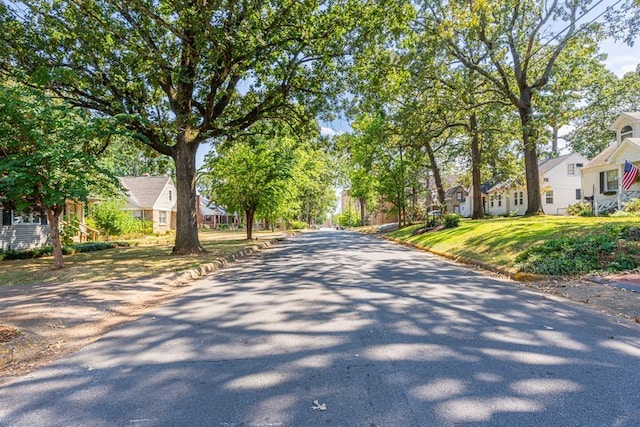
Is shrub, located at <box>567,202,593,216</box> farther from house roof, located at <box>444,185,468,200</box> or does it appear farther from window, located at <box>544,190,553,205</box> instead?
house roof, located at <box>444,185,468,200</box>

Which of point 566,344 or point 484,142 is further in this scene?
Result: point 484,142

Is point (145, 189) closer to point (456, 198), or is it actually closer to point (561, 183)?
point (561, 183)

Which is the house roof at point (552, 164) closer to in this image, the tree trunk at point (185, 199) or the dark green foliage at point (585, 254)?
the dark green foliage at point (585, 254)

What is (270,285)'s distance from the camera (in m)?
7.80

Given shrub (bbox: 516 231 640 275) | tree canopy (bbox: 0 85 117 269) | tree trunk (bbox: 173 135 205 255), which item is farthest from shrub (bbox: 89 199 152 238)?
shrub (bbox: 516 231 640 275)

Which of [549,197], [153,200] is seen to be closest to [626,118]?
[549,197]

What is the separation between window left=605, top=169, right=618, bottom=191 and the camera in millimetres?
25500

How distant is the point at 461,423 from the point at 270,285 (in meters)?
5.60

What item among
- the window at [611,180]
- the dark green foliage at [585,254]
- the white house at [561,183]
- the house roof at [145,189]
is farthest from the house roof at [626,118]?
the house roof at [145,189]

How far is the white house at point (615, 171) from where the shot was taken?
71.1 ft

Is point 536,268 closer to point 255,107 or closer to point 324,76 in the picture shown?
point 324,76

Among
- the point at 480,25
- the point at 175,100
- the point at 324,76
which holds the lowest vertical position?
the point at 175,100

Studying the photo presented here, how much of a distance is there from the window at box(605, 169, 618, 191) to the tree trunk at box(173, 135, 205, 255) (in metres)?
26.6

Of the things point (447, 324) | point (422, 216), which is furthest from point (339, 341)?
point (422, 216)
